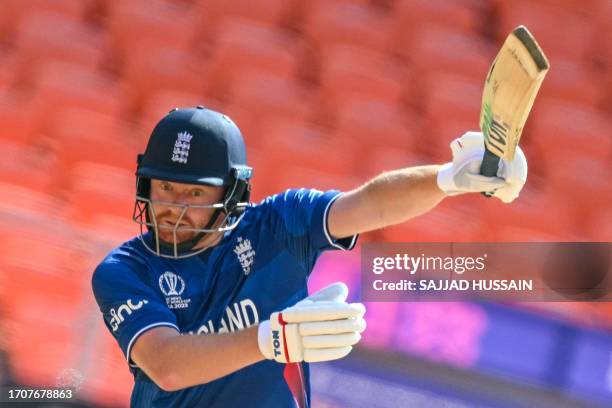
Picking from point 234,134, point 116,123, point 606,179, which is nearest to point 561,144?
point 606,179

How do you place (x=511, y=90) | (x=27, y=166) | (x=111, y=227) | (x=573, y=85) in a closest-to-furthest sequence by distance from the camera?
(x=511, y=90)
(x=111, y=227)
(x=27, y=166)
(x=573, y=85)

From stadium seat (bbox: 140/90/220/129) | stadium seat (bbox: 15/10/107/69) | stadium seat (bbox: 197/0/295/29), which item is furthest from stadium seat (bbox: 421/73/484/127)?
stadium seat (bbox: 15/10/107/69)

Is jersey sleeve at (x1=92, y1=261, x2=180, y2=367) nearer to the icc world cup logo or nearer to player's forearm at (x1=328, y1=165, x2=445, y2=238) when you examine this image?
the icc world cup logo

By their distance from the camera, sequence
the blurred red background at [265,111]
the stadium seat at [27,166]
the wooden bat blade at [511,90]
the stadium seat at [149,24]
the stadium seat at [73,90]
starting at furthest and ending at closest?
the stadium seat at [149,24] → the stadium seat at [73,90] → the stadium seat at [27,166] → the blurred red background at [265,111] → the wooden bat blade at [511,90]

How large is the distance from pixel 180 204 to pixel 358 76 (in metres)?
1.88

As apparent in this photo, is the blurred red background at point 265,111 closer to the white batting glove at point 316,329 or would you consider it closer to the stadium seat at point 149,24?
the stadium seat at point 149,24

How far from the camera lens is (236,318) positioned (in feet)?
6.93

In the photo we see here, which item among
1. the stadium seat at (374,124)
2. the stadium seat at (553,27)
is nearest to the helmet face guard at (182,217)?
the stadium seat at (374,124)

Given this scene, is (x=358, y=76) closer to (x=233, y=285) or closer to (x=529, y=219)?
(x=529, y=219)

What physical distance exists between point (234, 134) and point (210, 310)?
14.3 inches

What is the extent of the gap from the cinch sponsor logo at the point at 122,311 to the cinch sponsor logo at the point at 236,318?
0.13 meters

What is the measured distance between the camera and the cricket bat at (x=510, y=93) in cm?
160

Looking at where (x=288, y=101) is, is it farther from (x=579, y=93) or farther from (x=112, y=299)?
(x=112, y=299)

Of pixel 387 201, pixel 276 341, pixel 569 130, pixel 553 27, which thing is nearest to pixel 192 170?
pixel 387 201
